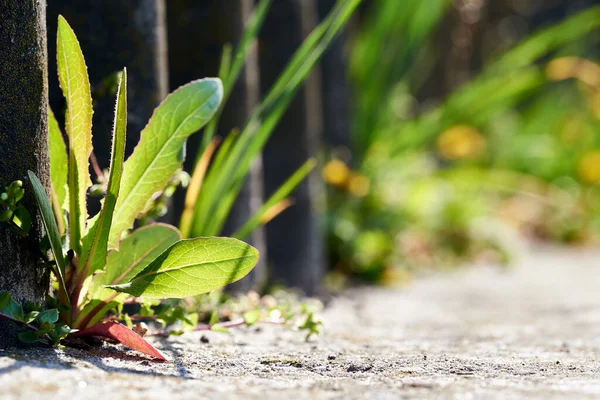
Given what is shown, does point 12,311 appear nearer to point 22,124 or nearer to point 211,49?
point 22,124

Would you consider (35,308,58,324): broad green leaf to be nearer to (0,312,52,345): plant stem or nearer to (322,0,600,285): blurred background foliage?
(0,312,52,345): plant stem

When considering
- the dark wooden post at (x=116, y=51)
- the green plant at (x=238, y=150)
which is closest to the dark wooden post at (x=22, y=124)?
the dark wooden post at (x=116, y=51)

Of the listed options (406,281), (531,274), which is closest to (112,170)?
(406,281)

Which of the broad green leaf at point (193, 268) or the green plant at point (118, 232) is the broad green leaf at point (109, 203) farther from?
the broad green leaf at point (193, 268)

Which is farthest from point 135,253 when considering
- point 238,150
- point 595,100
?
point 595,100

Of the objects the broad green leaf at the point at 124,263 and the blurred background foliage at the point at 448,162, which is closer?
the broad green leaf at the point at 124,263

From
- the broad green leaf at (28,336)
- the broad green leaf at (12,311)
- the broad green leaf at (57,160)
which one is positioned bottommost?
the broad green leaf at (28,336)
